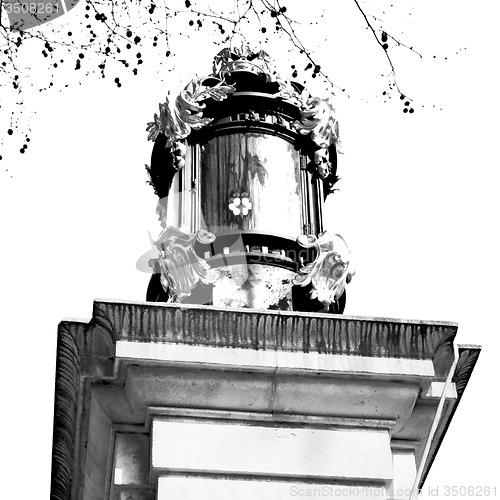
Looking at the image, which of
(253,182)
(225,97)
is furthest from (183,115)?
(253,182)

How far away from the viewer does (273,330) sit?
12.4 m

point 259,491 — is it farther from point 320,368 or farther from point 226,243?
point 226,243

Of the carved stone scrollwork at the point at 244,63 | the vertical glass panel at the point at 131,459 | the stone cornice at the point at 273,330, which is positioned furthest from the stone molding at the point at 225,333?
the carved stone scrollwork at the point at 244,63

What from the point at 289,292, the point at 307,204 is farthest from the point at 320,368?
the point at 307,204

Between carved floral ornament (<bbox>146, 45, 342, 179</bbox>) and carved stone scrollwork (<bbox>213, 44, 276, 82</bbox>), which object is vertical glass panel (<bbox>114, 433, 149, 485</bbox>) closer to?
carved floral ornament (<bbox>146, 45, 342, 179</bbox>)

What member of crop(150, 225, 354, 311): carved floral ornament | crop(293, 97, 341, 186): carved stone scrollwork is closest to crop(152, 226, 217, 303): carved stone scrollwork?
crop(150, 225, 354, 311): carved floral ornament

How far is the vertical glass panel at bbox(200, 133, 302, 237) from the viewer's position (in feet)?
46.0

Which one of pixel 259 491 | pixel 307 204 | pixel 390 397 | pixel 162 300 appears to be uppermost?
pixel 307 204

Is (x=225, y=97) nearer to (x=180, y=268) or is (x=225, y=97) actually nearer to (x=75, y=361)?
(x=180, y=268)

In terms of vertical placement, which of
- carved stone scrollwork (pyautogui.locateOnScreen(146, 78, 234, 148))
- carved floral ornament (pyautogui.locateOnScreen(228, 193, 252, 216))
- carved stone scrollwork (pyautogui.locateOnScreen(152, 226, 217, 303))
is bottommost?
carved stone scrollwork (pyautogui.locateOnScreen(152, 226, 217, 303))

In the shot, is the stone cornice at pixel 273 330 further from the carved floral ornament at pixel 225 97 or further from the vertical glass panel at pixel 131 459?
the carved floral ornament at pixel 225 97

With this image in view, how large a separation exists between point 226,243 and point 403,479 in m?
2.63

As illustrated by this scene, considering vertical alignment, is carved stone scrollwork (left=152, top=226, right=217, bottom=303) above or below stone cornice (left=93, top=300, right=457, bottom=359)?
above

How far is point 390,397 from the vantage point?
12.5 meters
